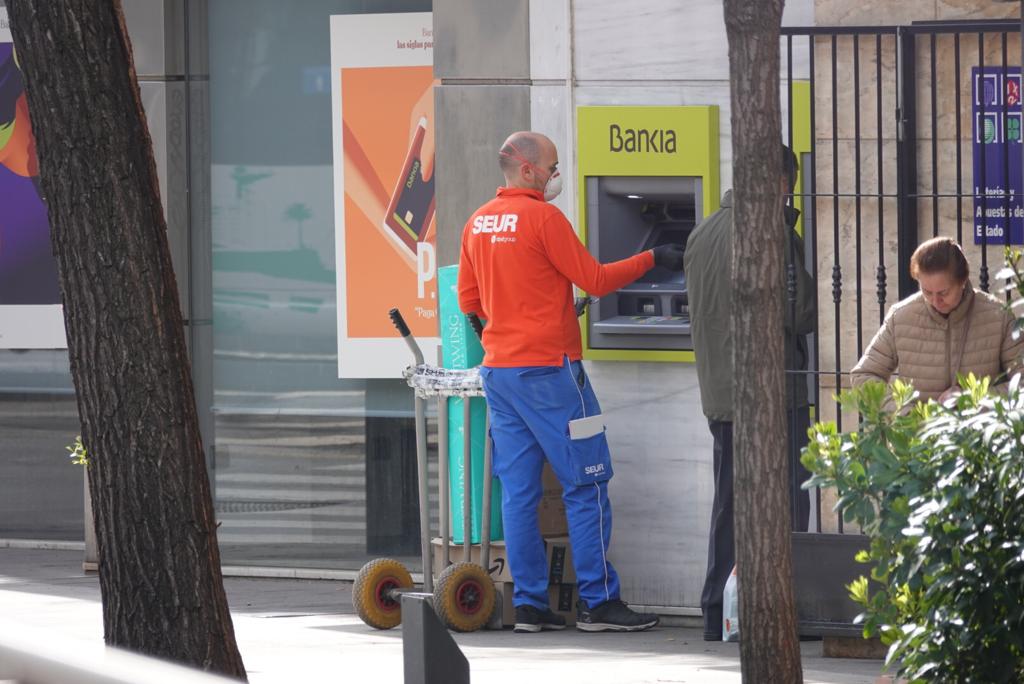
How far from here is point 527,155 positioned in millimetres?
7539

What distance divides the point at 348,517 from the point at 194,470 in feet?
14.8

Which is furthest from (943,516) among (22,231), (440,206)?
(22,231)

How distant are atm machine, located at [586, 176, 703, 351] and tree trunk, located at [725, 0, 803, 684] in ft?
10.7

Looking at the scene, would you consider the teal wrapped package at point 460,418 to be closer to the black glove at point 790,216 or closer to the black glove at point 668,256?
the black glove at point 668,256

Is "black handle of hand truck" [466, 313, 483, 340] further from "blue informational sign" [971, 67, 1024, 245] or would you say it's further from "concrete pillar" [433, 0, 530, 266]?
"blue informational sign" [971, 67, 1024, 245]

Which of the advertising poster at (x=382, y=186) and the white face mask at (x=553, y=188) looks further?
the advertising poster at (x=382, y=186)

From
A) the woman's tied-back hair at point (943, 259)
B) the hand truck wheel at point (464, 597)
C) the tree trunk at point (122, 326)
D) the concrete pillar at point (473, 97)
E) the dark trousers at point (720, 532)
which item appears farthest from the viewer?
the concrete pillar at point (473, 97)

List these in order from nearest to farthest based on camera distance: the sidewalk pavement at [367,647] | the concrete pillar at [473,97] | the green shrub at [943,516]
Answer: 1. the green shrub at [943,516]
2. the sidewalk pavement at [367,647]
3. the concrete pillar at [473,97]

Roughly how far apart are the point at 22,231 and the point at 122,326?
5646 mm

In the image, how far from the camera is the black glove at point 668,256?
752cm

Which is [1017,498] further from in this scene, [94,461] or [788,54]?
[788,54]

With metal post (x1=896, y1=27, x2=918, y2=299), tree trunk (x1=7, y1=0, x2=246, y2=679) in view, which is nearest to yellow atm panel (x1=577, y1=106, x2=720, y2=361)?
metal post (x1=896, y1=27, x2=918, y2=299)

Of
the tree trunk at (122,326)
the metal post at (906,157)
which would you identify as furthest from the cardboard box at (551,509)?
the tree trunk at (122,326)

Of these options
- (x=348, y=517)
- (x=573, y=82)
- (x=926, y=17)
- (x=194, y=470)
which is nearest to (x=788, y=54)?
(x=926, y=17)
